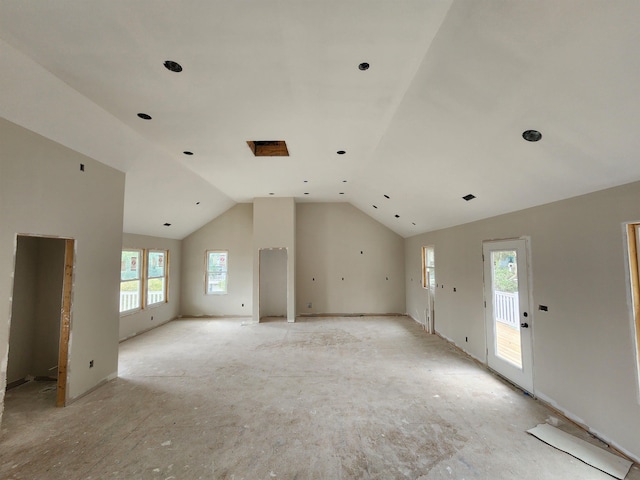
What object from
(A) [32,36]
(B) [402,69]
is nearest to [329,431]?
(B) [402,69]

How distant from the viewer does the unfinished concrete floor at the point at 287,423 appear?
2229 millimetres

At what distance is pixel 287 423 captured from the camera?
2.85 m

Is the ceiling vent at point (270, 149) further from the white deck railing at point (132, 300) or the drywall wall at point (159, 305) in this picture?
the white deck railing at point (132, 300)

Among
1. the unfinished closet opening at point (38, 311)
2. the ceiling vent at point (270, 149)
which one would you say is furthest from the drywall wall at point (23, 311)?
the ceiling vent at point (270, 149)

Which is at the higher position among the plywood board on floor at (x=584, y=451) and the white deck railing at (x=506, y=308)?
the white deck railing at (x=506, y=308)

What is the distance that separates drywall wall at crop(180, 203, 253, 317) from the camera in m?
7.90

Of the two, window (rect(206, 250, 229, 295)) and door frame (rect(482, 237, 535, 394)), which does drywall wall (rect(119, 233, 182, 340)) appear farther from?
door frame (rect(482, 237, 535, 394))

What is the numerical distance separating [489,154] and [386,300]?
19.3 ft

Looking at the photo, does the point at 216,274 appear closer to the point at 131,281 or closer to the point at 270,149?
the point at 131,281

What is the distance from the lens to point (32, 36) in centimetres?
190

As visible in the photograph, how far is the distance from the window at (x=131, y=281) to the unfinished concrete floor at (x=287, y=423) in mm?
2039

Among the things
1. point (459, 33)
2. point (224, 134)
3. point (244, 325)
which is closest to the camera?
point (459, 33)

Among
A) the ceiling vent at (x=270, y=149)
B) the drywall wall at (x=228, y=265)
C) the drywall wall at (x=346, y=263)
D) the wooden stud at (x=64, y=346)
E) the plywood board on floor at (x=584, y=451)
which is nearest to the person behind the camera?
the plywood board on floor at (x=584, y=451)

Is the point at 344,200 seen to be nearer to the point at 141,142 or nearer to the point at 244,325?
the point at 244,325
